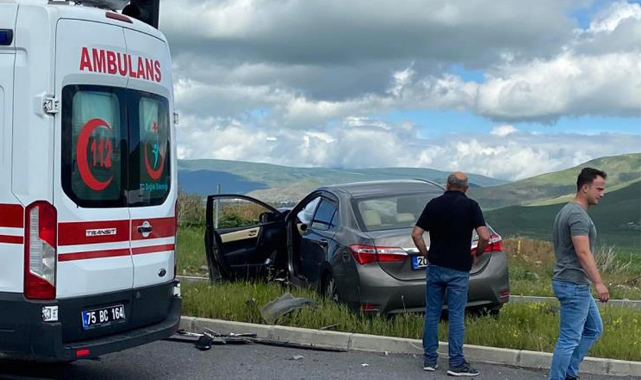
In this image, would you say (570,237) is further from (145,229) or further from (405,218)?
(145,229)

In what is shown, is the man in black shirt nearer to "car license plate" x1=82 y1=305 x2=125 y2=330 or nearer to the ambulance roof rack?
"car license plate" x1=82 y1=305 x2=125 y2=330

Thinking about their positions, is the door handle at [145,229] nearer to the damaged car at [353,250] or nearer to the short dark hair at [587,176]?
the damaged car at [353,250]

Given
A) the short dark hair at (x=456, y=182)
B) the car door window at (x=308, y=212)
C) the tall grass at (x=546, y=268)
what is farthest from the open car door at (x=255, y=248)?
the tall grass at (x=546, y=268)

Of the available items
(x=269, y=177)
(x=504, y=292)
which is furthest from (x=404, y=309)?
(x=269, y=177)

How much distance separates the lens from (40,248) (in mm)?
5875

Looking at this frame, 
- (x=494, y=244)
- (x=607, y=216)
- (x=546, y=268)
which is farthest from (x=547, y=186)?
(x=494, y=244)

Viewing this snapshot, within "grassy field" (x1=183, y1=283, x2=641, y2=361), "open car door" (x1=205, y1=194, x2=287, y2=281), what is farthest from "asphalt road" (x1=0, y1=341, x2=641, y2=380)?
"open car door" (x1=205, y1=194, x2=287, y2=281)

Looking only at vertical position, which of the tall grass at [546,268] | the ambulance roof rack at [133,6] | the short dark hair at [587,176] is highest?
the ambulance roof rack at [133,6]

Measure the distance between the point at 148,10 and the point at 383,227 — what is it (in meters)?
3.57

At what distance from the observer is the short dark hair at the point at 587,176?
675 centimetres

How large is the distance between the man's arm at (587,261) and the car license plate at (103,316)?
3.57m

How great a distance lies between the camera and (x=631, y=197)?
116m

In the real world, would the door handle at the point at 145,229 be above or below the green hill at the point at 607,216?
above

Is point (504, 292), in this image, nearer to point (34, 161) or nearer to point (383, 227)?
point (383, 227)
